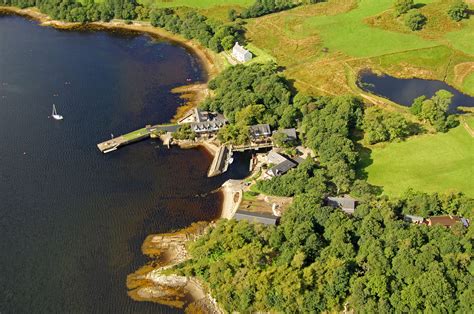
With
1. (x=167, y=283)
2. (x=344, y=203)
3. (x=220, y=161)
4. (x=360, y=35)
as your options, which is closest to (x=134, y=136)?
(x=220, y=161)

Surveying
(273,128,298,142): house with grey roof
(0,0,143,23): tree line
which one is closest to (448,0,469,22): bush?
Answer: (273,128,298,142): house with grey roof

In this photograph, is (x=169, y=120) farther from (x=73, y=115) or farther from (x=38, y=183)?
(x=38, y=183)

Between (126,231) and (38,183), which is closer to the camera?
(126,231)

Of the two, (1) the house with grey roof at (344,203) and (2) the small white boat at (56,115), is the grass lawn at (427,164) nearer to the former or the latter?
(1) the house with grey roof at (344,203)

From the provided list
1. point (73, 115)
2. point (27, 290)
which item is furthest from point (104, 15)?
point (27, 290)

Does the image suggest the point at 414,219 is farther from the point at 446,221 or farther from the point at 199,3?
the point at 199,3

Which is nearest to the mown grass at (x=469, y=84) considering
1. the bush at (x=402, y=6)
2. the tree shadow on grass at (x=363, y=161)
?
the bush at (x=402, y=6)
